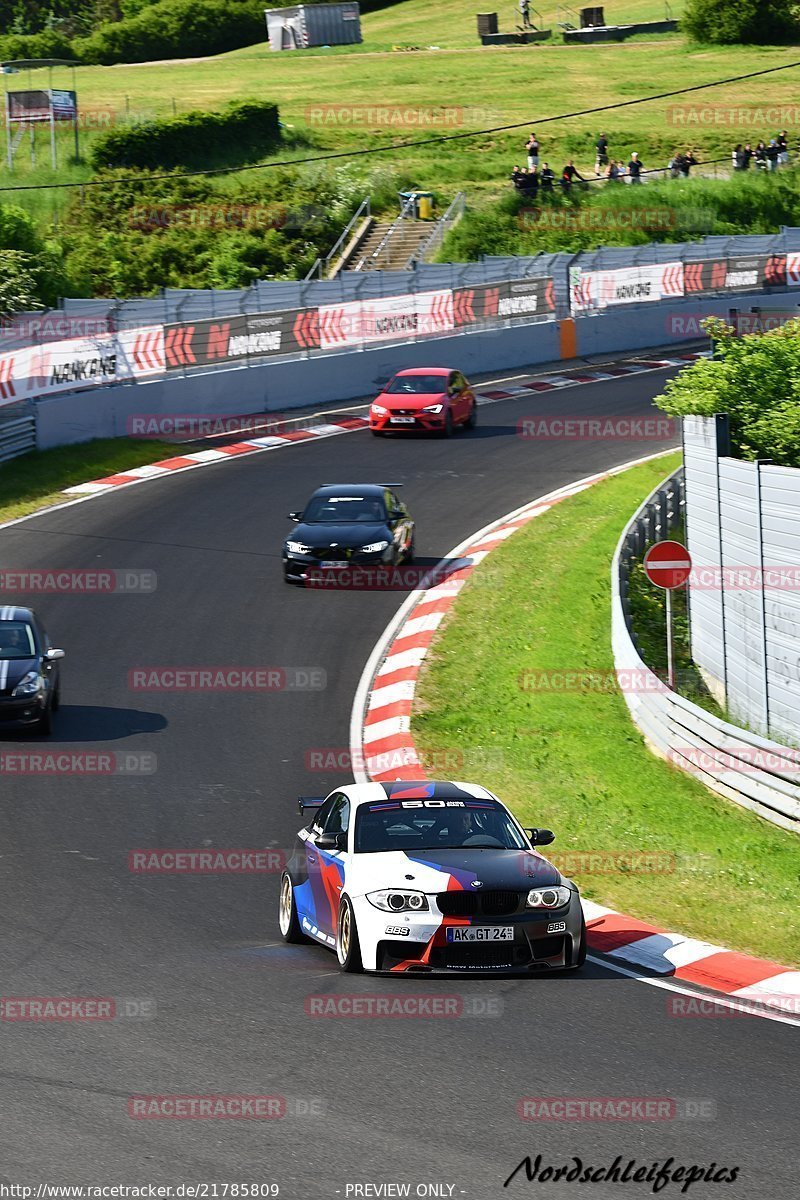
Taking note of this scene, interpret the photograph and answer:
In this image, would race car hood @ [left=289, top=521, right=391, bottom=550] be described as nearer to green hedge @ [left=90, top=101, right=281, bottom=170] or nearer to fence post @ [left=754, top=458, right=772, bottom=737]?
fence post @ [left=754, top=458, right=772, bottom=737]

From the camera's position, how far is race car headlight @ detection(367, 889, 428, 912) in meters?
11.1

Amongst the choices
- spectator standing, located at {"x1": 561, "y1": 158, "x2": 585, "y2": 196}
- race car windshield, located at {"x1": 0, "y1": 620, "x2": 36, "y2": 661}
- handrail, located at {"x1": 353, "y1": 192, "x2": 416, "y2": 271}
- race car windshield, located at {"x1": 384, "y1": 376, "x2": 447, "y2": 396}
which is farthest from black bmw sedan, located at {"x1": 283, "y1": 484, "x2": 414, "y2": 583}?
spectator standing, located at {"x1": 561, "y1": 158, "x2": 585, "y2": 196}

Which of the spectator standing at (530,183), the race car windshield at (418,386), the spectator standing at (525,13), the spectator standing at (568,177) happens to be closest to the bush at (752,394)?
the race car windshield at (418,386)

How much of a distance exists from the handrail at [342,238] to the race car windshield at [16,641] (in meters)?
38.3

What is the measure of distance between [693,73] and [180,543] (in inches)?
2959

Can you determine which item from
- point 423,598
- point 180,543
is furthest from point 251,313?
point 423,598

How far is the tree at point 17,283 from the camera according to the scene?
4884 cm

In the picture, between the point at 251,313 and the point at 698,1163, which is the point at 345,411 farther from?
the point at 698,1163

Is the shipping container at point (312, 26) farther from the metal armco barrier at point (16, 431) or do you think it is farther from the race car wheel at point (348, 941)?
the race car wheel at point (348, 941)

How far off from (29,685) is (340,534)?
777 cm

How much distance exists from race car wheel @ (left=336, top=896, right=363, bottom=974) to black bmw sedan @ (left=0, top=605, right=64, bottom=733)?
7.34m

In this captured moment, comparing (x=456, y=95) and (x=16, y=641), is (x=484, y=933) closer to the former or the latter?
(x=16, y=641)

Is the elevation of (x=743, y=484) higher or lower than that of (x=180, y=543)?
higher

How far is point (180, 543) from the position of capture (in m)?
27.0
